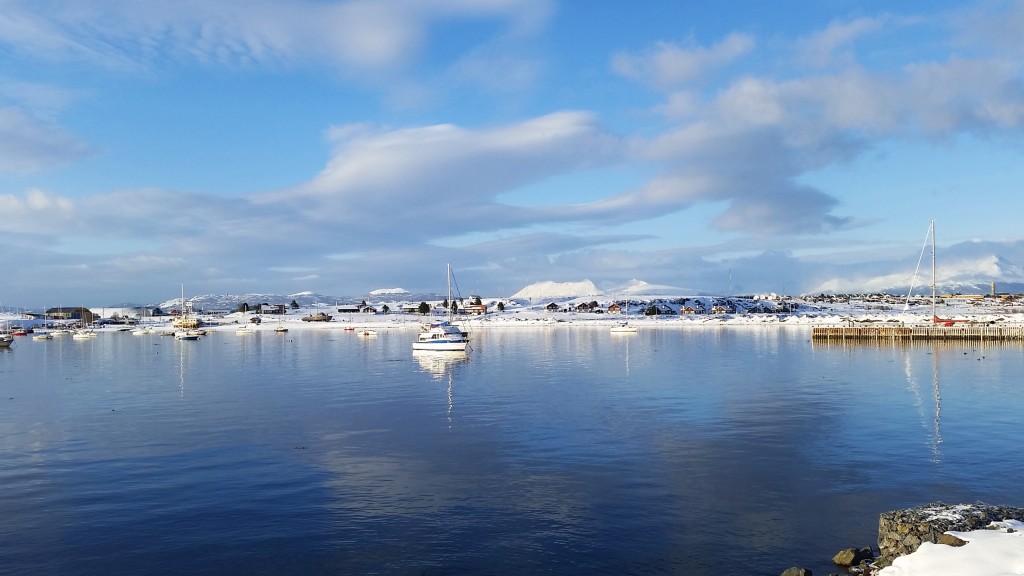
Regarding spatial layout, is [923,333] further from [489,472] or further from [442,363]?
[489,472]

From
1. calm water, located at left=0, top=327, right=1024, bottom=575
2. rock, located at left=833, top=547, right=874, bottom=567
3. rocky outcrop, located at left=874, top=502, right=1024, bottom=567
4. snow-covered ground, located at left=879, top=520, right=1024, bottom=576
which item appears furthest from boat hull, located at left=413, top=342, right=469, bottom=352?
snow-covered ground, located at left=879, top=520, right=1024, bottom=576

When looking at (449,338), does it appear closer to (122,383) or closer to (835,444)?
(122,383)

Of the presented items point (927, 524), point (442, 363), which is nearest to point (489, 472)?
point (927, 524)

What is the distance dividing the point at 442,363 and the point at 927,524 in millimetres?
65072

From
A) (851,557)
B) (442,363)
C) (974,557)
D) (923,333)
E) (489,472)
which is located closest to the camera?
(974,557)

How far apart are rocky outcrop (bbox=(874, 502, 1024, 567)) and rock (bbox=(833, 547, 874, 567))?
0.39 metres

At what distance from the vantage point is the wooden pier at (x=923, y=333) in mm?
109438

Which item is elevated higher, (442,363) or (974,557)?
(974,557)

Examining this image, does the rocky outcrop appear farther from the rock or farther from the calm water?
the calm water

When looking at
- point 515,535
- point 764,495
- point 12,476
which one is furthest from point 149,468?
point 764,495

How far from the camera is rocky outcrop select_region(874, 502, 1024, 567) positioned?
53.7 ft

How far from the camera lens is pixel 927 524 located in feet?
54.3

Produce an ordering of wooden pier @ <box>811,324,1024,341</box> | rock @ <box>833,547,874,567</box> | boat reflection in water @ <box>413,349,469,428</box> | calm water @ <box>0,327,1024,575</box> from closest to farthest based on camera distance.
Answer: rock @ <box>833,547,874,567</box>
calm water @ <box>0,327,1024,575</box>
boat reflection in water @ <box>413,349,469,428</box>
wooden pier @ <box>811,324,1024,341</box>

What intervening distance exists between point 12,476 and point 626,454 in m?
24.1
